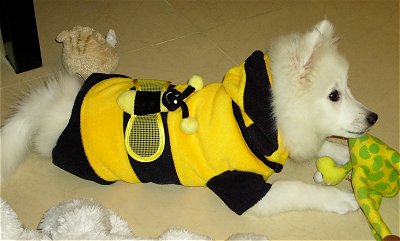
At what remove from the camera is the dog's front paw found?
1666mm

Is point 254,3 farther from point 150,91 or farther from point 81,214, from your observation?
point 81,214

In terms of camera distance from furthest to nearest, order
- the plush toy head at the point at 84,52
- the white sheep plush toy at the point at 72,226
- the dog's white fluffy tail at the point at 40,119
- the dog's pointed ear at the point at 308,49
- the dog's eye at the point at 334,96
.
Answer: the plush toy head at the point at 84,52 → the dog's white fluffy tail at the point at 40,119 → the dog's eye at the point at 334,96 → the dog's pointed ear at the point at 308,49 → the white sheep plush toy at the point at 72,226

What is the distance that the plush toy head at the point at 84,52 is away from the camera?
1.93 metres

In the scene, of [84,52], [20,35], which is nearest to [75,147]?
[84,52]

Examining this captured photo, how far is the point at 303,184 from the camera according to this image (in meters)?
1.64

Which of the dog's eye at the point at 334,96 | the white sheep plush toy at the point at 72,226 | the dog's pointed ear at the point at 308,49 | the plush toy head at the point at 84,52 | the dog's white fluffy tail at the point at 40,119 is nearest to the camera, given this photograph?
the white sheep plush toy at the point at 72,226

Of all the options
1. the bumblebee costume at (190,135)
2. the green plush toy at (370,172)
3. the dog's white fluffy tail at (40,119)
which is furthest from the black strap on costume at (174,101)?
the green plush toy at (370,172)

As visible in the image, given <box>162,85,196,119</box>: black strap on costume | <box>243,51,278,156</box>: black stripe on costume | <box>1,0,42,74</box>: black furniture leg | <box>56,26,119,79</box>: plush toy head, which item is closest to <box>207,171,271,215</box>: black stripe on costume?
<box>243,51,278,156</box>: black stripe on costume

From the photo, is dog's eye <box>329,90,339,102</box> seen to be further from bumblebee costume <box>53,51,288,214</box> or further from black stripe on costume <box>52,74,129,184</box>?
black stripe on costume <box>52,74,129,184</box>

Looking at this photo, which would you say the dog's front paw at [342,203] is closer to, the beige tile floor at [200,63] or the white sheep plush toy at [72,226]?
the beige tile floor at [200,63]

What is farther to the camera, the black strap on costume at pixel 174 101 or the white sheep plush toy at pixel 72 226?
the black strap on costume at pixel 174 101

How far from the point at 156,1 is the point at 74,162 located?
119 cm

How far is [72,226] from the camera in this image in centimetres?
125

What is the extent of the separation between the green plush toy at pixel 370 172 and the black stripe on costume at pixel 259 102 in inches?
12.4
